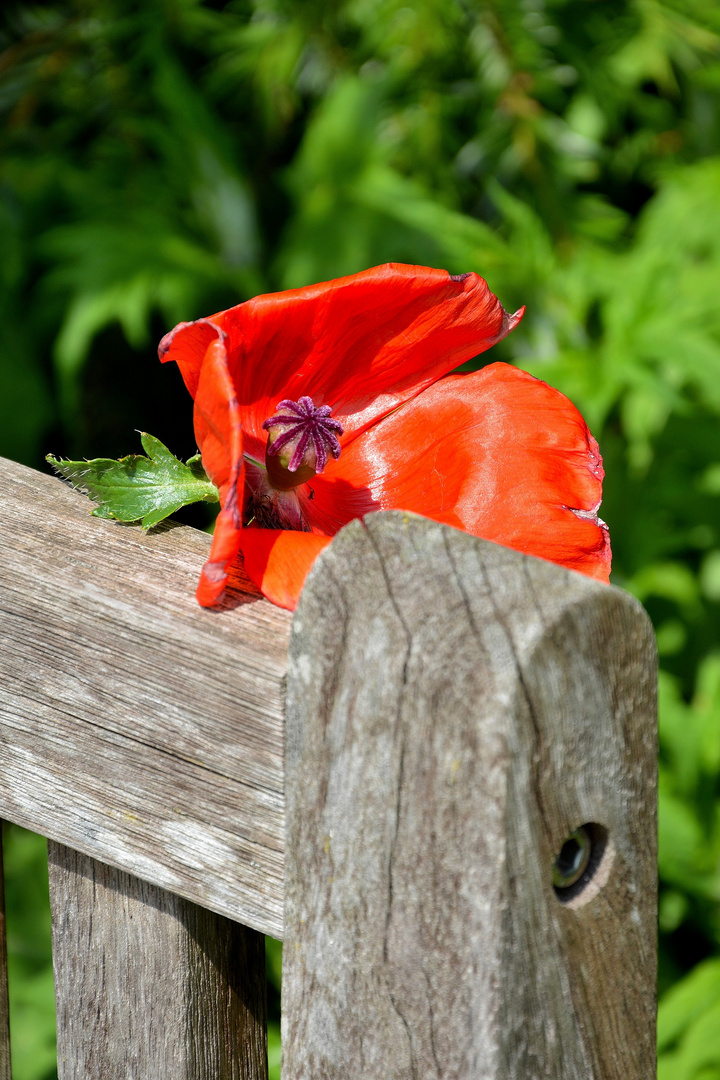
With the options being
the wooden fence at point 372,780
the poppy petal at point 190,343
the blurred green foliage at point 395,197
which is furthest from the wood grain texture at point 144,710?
the blurred green foliage at point 395,197

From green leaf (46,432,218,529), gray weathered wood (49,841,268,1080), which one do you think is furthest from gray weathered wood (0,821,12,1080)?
green leaf (46,432,218,529)

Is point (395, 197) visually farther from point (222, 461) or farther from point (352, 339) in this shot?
point (222, 461)

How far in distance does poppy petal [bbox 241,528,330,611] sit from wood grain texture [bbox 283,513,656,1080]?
63 mm

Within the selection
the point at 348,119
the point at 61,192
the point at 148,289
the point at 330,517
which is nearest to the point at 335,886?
the point at 330,517

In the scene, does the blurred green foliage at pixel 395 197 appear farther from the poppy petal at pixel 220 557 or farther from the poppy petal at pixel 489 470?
the poppy petal at pixel 220 557

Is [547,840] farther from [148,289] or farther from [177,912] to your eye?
[148,289]

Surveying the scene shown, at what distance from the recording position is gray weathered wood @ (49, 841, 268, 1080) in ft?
2.55

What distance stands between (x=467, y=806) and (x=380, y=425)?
0.40 meters

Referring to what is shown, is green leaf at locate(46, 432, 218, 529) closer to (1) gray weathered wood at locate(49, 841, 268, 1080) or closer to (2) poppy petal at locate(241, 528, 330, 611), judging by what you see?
(2) poppy petal at locate(241, 528, 330, 611)

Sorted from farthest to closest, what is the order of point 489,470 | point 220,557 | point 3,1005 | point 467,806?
1. point 3,1005
2. point 489,470
3. point 220,557
4. point 467,806

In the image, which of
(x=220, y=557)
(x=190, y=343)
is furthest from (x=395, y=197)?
(x=220, y=557)

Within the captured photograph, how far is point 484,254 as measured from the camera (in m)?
2.92

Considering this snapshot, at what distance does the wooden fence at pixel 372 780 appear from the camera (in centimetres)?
54

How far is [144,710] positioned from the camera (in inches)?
27.1
